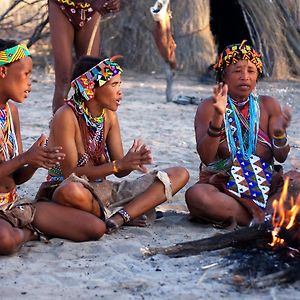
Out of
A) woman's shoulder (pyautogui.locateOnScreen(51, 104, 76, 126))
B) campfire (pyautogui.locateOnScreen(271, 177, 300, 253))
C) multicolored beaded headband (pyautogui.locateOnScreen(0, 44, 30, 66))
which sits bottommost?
campfire (pyautogui.locateOnScreen(271, 177, 300, 253))

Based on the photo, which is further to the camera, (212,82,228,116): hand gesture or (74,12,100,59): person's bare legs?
(74,12,100,59): person's bare legs

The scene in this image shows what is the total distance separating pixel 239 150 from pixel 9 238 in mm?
1541

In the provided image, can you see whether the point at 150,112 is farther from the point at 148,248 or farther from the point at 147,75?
the point at 148,248

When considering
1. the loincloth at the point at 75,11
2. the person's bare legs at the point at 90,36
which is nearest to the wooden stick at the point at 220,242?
the person's bare legs at the point at 90,36

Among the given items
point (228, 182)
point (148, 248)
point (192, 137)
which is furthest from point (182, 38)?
point (148, 248)

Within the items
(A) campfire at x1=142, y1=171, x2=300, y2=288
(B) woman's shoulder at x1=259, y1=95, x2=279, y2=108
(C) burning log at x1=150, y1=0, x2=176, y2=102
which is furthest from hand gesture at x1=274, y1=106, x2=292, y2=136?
(C) burning log at x1=150, y1=0, x2=176, y2=102

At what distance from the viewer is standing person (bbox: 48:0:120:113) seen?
5531 millimetres

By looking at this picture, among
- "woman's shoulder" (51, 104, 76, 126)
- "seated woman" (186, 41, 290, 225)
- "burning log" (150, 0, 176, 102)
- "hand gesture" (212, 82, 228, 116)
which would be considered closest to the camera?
"hand gesture" (212, 82, 228, 116)

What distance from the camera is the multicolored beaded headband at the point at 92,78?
A: 4.39 meters

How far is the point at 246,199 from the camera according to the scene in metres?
4.50

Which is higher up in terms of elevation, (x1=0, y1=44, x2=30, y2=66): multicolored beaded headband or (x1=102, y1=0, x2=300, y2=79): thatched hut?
(x1=0, y1=44, x2=30, y2=66): multicolored beaded headband

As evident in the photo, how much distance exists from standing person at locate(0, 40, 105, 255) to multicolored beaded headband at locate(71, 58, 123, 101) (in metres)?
0.38

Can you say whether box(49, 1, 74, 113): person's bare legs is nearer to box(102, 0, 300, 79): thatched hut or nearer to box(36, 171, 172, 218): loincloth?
box(36, 171, 172, 218): loincloth

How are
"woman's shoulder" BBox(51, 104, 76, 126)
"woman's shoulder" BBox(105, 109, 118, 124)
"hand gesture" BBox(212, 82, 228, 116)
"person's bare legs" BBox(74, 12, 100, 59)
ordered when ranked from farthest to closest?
"person's bare legs" BBox(74, 12, 100, 59), "woman's shoulder" BBox(105, 109, 118, 124), "woman's shoulder" BBox(51, 104, 76, 126), "hand gesture" BBox(212, 82, 228, 116)
